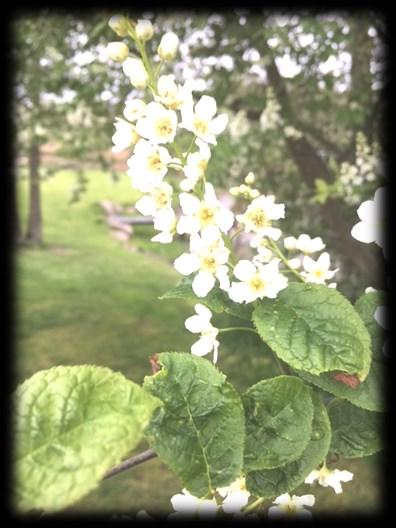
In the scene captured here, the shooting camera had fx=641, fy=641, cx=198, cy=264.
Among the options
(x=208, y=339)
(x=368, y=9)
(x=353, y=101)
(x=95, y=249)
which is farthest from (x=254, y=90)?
(x=95, y=249)

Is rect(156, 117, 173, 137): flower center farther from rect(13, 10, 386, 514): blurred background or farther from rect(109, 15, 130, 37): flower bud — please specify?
rect(13, 10, 386, 514): blurred background

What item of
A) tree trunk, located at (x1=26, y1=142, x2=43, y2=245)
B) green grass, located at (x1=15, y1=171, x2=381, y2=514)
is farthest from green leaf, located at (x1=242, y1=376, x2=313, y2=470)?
tree trunk, located at (x1=26, y1=142, x2=43, y2=245)

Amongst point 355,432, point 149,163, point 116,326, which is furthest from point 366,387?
point 116,326

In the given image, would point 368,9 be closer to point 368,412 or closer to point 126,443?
point 368,412

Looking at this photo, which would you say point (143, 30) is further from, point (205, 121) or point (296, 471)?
point (296, 471)

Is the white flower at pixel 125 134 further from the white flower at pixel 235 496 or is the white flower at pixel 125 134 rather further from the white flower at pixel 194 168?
the white flower at pixel 235 496

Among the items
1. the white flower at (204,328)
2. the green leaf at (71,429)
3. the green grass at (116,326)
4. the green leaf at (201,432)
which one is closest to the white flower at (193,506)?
the green leaf at (201,432)
